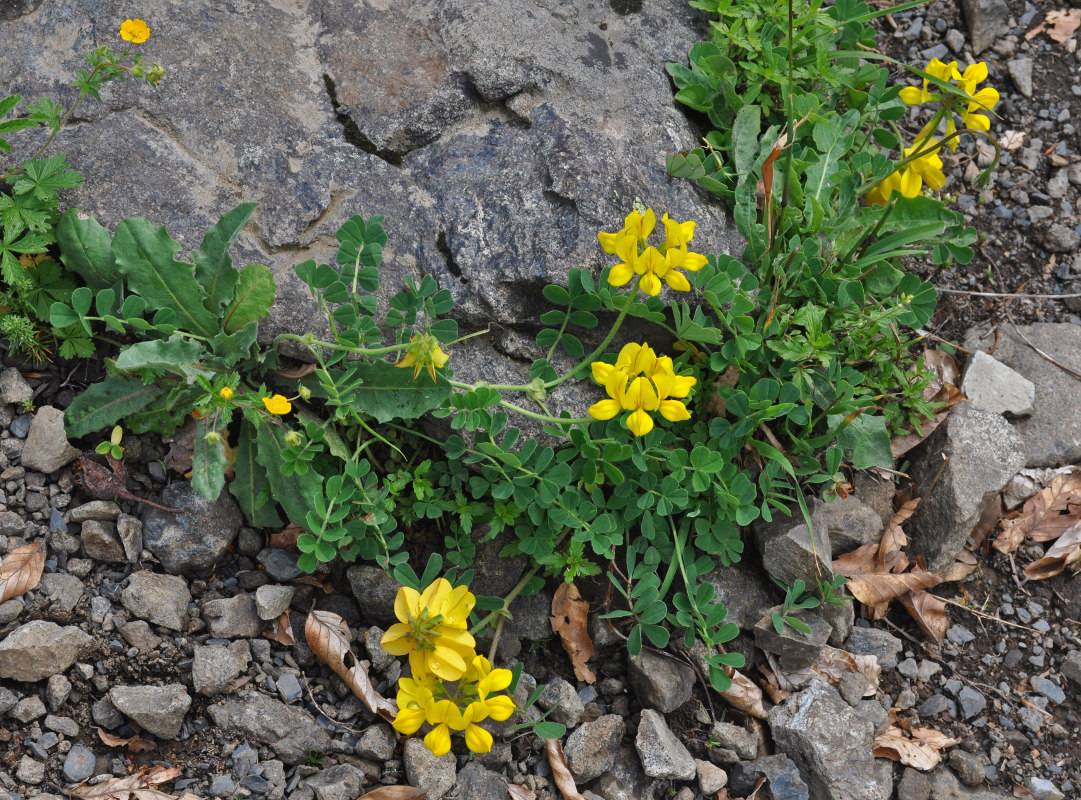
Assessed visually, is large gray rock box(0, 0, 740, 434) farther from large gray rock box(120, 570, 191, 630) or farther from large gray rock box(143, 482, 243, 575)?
large gray rock box(120, 570, 191, 630)

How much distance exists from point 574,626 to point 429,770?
0.75 m

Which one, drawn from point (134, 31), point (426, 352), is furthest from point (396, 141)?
point (426, 352)

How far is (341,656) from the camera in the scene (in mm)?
3127

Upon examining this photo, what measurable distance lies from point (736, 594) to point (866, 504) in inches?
29.8

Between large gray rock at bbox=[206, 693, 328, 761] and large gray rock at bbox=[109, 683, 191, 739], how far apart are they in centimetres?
11

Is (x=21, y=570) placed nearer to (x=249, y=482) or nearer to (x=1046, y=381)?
(x=249, y=482)

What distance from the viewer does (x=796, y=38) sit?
389 centimetres

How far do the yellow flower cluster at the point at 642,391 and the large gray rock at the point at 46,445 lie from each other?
1.87 meters

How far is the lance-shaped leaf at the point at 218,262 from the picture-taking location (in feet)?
10.1

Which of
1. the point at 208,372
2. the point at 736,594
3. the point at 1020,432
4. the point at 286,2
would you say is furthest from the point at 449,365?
the point at 1020,432

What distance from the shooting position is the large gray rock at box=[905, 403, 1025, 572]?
12.1 feet

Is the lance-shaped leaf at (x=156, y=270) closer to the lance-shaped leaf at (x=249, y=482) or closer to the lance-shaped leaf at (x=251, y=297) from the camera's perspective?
the lance-shaped leaf at (x=251, y=297)

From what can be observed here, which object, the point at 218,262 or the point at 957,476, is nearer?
the point at 218,262

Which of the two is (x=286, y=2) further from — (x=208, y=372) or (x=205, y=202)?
(x=208, y=372)
